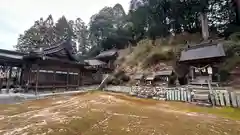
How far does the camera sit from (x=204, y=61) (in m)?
14.8

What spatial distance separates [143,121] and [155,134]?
4.91 feet

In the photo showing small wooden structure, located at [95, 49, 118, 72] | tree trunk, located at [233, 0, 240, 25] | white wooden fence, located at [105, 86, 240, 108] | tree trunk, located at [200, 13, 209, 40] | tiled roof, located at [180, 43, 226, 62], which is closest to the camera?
white wooden fence, located at [105, 86, 240, 108]

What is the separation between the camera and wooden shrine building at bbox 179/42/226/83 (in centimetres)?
1410

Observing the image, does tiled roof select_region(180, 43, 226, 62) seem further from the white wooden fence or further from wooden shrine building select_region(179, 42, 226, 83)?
the white wooden fence

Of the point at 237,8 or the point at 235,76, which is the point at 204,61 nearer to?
the point at 235,76

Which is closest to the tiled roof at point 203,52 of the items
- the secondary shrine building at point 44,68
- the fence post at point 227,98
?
the fence post at point 227,98

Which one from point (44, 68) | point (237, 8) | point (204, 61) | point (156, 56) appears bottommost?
point (44, 68)

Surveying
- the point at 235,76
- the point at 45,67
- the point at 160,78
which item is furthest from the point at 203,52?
the point at 45,67

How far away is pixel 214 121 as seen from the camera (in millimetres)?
6641

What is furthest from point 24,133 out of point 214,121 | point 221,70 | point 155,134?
point 221,70

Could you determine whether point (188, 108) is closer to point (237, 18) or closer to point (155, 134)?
point (155, 134)

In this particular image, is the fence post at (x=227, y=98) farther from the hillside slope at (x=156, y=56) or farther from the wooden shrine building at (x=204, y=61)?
the hillside slope at (x=156, y=56)

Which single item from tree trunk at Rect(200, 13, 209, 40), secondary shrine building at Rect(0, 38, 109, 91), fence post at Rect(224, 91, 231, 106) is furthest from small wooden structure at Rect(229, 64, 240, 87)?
secondary shrine building at Rect(0, 38, 109, 91)

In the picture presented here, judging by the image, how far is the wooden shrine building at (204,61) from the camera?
14102 millimetres
